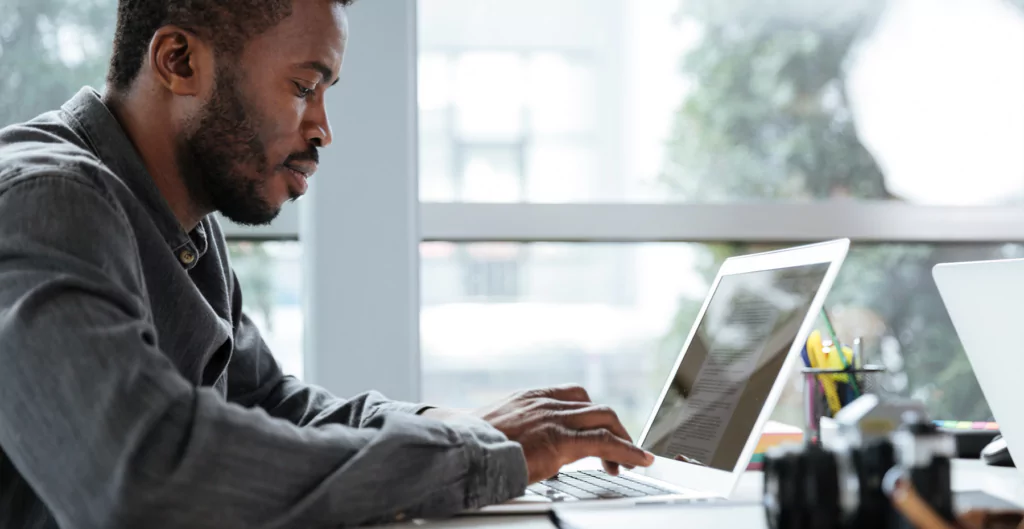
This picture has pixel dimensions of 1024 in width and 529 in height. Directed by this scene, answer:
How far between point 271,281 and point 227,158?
950 millimetres

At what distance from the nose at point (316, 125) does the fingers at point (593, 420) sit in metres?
0.50

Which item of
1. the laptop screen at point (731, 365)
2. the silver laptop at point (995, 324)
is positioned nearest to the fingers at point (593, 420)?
the laptop screen at point (731, 365)

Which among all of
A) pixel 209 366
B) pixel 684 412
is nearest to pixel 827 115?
pixel 684 412

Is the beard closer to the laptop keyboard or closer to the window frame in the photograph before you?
the laptop keyboard

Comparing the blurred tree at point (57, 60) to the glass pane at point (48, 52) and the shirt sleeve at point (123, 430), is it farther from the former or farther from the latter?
the shirt sleeve at point (123, 430)

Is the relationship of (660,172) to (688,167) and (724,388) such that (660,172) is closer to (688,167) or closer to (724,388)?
(688,167)

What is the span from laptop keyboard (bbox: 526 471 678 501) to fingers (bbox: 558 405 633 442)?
0.06 metres

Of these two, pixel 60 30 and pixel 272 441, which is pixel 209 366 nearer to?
pixel 272 441

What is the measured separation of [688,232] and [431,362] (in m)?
0.65

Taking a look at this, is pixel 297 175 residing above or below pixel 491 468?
above

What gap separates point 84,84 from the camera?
2104 millimetres

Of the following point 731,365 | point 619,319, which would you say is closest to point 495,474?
point 731,365

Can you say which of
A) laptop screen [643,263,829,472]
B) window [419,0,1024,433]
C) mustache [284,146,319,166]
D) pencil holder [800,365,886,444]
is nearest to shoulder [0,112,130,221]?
mustache [284,146,319,166]

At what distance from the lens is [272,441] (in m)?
0.80
